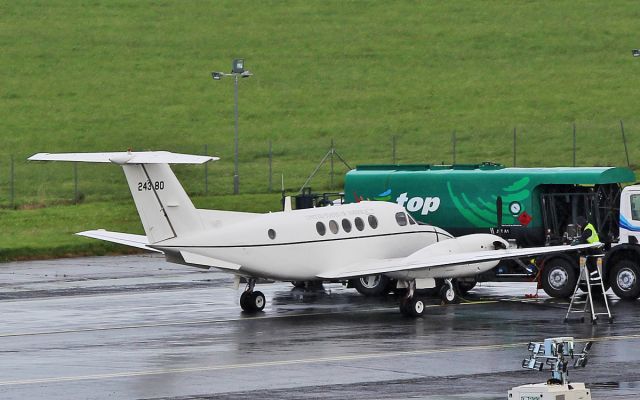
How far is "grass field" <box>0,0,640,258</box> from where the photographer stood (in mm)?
78750

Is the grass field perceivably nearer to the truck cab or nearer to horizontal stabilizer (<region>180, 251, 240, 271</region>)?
horizontal stabilizer (<region>180, 251, 240, 271</region>)

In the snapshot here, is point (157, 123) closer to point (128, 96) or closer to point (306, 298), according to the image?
point (128, 96)

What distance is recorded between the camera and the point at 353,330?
2912cm

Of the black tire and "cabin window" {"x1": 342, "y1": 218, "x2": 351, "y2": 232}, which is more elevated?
"cabin window" {"x1": 342, "y1": 218, "x2": 351, "y2": 232}

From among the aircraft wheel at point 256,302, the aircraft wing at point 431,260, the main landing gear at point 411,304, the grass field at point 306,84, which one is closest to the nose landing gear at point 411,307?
the main landing gear at point 411,304

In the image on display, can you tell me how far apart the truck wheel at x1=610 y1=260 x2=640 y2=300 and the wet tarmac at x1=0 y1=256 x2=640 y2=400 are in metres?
0.43

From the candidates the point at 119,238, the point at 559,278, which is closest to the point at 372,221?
the point at 559,278

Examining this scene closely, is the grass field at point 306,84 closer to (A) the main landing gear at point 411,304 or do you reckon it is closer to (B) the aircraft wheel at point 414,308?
(A) the main landing gear at point 411,304

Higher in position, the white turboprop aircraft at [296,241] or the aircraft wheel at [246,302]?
the white turboprop aircraft at [296,241]

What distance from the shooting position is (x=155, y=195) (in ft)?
101

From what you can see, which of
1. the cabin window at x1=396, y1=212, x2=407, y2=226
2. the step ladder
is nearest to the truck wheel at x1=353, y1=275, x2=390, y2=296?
the cabin window at x1=396, y1=212, x2=407, y2=226

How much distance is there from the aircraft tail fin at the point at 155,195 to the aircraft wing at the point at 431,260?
3.79 meters

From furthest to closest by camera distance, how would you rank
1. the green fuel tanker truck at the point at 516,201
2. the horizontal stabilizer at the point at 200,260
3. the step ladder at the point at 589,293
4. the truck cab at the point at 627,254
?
the green fuel tanker truck at the point at 516,201 < the truck cab at the point at 627,254 < the horizontal stabilizer at the point at 200,260 < the step ladder at the point at 589,293

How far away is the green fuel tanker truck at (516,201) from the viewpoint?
36156mm
